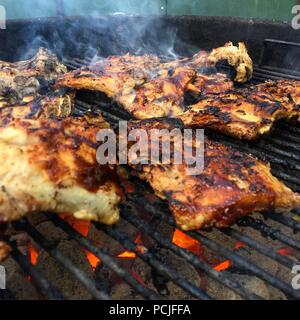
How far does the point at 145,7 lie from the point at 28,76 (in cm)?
330

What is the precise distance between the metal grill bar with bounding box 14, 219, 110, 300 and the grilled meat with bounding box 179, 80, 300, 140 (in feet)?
4.42

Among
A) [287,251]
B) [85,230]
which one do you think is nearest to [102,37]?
[85,230]

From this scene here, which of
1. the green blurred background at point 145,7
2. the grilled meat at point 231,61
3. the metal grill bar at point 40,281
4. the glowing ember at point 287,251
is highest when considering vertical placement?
the green blurred background at point 145,7

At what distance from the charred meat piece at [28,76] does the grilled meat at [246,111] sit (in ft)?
5.13

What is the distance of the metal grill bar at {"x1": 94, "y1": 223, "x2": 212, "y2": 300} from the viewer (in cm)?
173

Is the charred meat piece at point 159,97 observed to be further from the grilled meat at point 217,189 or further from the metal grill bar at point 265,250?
the metal grill bar at point 265,250

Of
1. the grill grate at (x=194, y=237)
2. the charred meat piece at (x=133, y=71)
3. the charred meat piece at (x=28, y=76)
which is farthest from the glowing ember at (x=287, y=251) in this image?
the charred meat piece at (x=28, y=76)

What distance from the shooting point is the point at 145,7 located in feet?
20.1

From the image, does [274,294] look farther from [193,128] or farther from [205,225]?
[193,128]

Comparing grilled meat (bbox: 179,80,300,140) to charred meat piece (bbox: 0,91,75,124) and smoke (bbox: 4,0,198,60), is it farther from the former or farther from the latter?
smoke (bbox: 4,0,198,60)

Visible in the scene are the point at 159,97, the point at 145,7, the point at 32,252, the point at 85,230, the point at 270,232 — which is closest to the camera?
the point at 270,232

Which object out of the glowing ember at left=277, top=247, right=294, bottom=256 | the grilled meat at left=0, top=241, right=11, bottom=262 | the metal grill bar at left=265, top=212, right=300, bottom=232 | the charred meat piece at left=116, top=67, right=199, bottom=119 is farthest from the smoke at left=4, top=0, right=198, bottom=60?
the grilled meat at left=0, top=241, right=11, bottom=262

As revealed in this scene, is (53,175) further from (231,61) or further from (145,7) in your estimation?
(145,7)

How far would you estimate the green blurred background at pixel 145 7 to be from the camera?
5.80 meters
